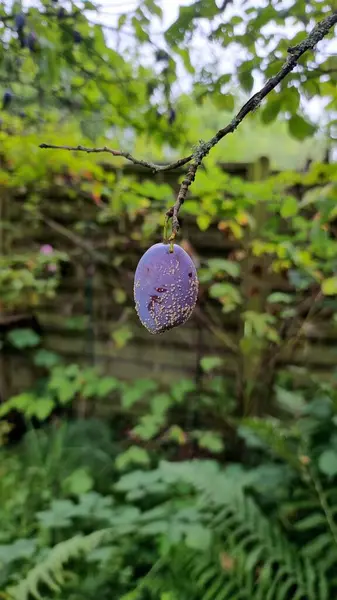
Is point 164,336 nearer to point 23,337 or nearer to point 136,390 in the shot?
point 136,390

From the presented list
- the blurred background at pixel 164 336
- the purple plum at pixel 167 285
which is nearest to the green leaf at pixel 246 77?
the blurred background at pixel 164 336

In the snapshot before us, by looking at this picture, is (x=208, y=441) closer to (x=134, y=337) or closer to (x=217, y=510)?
(x=217, y=510)

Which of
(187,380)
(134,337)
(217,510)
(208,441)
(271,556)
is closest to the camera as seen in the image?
(271,556)

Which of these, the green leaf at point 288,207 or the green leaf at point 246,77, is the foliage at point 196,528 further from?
the green leaf at point 246,77

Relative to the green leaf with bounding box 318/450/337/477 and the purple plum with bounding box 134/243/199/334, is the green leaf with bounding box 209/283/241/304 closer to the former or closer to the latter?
the green leaf with bounding box 318/450/337/477

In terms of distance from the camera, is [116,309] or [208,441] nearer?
[208,441]

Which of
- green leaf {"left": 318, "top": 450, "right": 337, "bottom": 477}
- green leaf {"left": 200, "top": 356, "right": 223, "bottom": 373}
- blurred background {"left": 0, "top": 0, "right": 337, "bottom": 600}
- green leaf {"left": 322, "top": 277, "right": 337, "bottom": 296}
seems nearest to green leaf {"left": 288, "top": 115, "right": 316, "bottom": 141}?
blurred background {"left": 0, "top": 0, "right": 337, "bottom": 600}

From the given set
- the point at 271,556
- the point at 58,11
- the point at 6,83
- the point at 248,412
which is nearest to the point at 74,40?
the point at 58,11

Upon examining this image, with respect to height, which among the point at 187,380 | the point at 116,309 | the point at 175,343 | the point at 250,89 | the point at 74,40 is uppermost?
the point at 74,40
